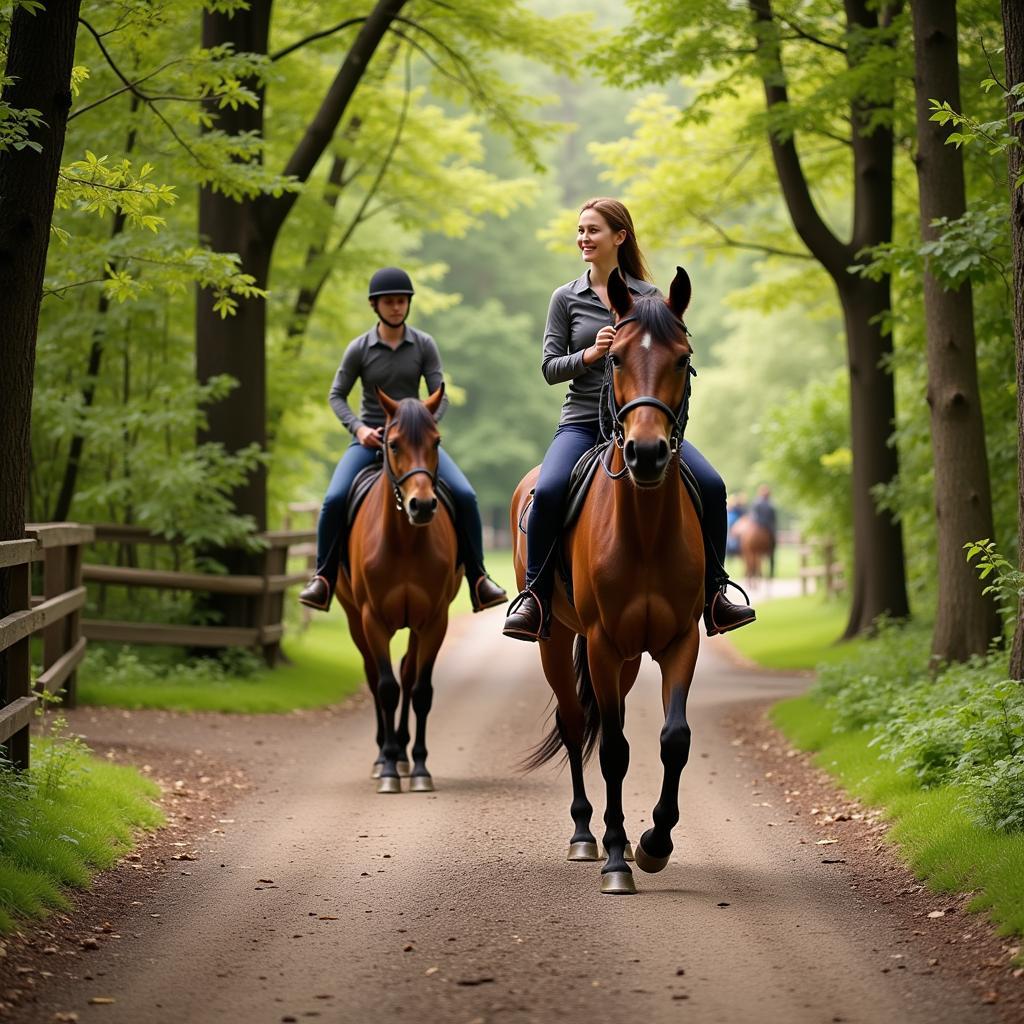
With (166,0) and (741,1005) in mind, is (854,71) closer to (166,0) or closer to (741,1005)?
(166,0)

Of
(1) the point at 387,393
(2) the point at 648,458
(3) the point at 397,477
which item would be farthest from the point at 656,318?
(1) the point at 387,393

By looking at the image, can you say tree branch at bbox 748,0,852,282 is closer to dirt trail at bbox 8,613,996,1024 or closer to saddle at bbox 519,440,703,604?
dirt trail at bbox 8,613,996,1024

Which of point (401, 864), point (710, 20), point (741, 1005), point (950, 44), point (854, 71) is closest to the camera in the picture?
point (741, 1005)

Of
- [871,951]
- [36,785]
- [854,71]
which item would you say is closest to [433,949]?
[871,951]

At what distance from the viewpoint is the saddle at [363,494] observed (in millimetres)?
11352

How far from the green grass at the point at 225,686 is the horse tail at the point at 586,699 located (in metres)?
7.12

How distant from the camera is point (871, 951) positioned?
6.13m

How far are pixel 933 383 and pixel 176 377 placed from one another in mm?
9247

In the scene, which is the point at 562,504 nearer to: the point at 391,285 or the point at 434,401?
the point at 434,401

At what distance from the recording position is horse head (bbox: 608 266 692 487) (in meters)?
6.64

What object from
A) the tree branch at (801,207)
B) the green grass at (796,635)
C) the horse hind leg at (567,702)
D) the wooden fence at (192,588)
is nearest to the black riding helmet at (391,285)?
the horse hind leg at (567,702)

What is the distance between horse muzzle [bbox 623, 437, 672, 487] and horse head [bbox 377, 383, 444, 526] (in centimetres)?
375

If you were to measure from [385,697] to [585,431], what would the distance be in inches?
135

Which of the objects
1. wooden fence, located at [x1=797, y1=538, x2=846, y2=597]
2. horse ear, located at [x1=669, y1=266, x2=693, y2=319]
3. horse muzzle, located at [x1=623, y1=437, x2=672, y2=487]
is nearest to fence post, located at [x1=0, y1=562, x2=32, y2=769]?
horse muzzle, located at [x1=623, y1=437, x2=672, y2=487]
